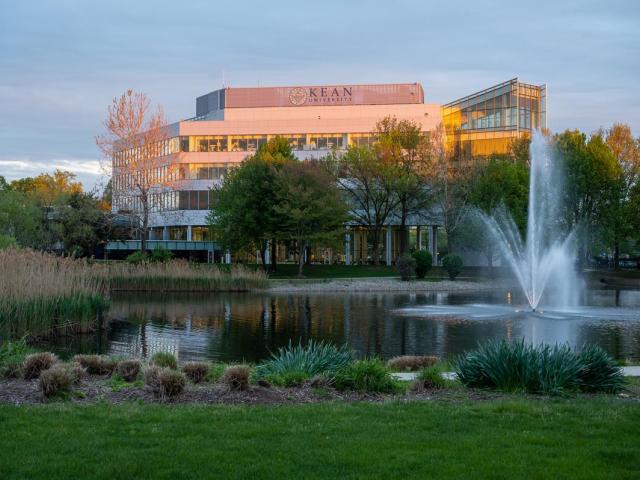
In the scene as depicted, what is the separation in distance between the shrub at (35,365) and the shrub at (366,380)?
4.74 metres

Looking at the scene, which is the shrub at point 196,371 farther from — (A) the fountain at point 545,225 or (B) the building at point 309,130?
(B) the building at point 309,130

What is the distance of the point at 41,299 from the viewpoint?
21781 mm

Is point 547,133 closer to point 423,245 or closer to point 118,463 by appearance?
point 423,245

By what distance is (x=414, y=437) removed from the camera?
7.61 metres

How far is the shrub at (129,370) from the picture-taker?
472 inches

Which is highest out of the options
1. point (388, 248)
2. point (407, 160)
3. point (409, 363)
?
point (407, 160)

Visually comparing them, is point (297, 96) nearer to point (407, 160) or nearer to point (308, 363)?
point (407, 160)

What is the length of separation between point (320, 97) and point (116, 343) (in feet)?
202

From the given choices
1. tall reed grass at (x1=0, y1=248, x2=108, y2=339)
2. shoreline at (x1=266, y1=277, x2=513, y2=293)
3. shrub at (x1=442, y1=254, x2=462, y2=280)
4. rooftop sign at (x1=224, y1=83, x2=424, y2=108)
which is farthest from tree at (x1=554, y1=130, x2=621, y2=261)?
tall reed grass at (x1=0, y1=248, x2=108, y2=339)

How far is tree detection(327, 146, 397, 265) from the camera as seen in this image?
202 feet

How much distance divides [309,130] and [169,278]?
38.1m

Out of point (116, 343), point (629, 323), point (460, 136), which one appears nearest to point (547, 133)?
point (460, 136)

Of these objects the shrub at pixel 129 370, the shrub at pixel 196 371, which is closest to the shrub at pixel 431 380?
the shrub at pixel 196 371

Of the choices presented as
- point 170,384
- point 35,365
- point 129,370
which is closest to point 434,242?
point 129,370
